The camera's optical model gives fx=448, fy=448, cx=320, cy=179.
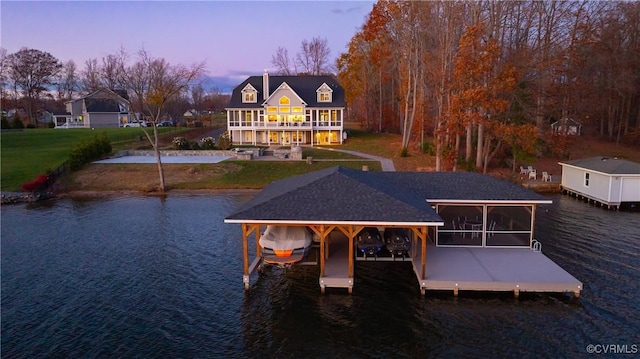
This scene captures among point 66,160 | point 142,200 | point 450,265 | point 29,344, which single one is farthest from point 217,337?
point 66,160

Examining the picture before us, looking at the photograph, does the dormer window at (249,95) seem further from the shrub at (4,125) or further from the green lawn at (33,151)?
the shrub at (4,125)

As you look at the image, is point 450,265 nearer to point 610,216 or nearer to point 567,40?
point 610,216

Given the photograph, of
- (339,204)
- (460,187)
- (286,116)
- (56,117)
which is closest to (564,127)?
(460,187)

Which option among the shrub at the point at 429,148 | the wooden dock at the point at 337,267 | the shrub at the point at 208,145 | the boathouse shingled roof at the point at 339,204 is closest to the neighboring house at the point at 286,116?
the shrub at the point at 208,145

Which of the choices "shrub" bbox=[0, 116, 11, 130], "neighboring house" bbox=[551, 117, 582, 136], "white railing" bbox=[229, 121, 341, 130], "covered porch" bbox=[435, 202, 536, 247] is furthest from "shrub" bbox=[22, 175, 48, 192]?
"neighboring house" bbox=[551, 117, 582, 136]

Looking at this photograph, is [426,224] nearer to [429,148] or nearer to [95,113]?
[429,148]
